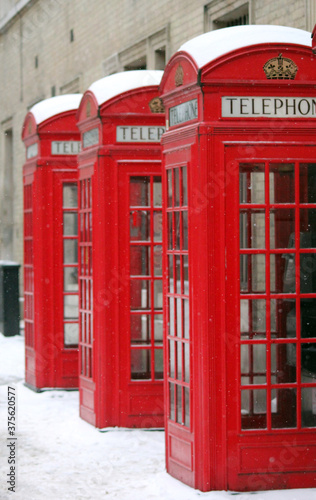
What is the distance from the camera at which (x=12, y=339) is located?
48.9 feet

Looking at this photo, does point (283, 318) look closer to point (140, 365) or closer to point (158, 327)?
point (158, 327)

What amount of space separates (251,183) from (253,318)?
34.8 inches

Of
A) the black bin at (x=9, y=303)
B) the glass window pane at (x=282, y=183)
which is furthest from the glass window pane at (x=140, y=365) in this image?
the black bin at (x=9, y=303)

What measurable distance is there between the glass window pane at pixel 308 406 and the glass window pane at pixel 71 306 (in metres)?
4.23

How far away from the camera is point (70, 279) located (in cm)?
991

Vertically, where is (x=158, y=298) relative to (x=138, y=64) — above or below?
below

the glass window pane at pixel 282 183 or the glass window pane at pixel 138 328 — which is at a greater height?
the glass window pane at pixel 282 183

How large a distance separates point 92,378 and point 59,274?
6.51ft

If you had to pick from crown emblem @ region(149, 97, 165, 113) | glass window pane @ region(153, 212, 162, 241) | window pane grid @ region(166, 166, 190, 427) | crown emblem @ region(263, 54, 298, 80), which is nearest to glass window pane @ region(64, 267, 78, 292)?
glass window pane @ region(153, 212, 162, 241)

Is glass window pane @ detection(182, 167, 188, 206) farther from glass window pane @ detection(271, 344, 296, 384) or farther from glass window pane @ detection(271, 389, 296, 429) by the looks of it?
glass window pane @ detection(271, 389, 296, 429)

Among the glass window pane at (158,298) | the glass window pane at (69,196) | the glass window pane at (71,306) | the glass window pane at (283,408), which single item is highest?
the glass window pane at (69,196)

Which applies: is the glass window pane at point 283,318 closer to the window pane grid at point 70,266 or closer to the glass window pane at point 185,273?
the glass window pane at point 185,273

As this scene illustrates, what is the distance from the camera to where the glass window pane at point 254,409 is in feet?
19.2

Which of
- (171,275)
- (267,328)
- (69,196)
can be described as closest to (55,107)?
(69,196)
